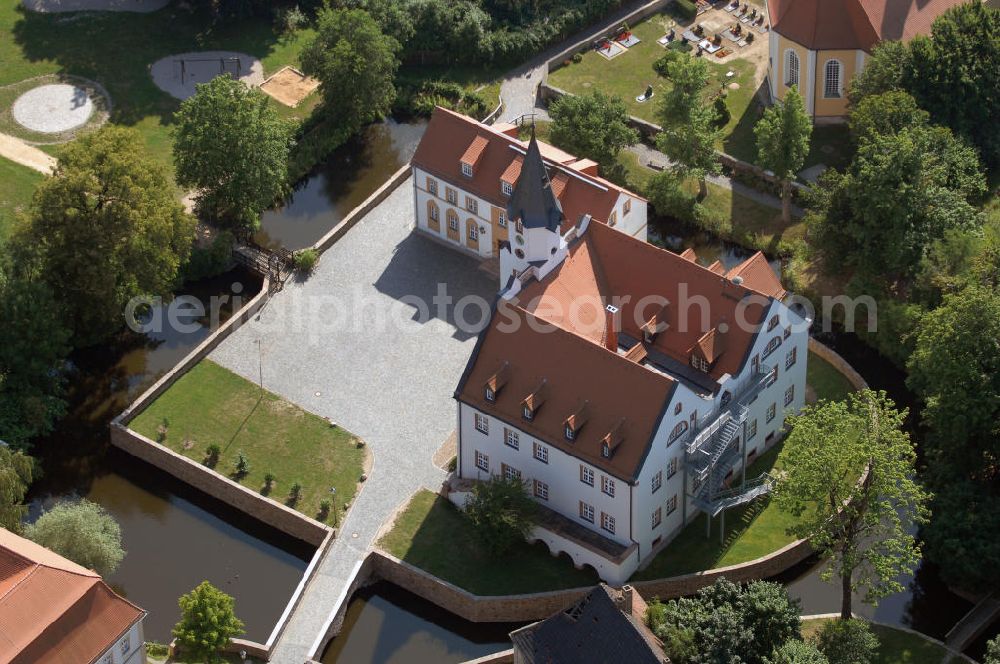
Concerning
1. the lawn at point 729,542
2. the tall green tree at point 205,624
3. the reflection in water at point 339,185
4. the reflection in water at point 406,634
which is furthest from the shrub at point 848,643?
the reflection in water at point 339,185

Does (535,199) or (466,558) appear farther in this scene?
(535,199)

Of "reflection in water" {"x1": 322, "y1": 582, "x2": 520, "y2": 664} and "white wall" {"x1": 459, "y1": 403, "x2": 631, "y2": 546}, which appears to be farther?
"white wall" {"x1": 459, "y1": 403, "x2": 631, "y2": 546}

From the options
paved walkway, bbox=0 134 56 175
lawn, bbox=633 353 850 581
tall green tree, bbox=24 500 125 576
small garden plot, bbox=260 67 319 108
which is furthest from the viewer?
small garden plot, bbox=260 67 319 108

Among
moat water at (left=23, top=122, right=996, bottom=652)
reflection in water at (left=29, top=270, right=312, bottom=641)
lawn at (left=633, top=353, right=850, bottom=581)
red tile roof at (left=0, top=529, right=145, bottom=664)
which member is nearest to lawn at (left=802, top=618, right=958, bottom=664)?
moat water at (left=23, top=122, right=996, bottom=652)

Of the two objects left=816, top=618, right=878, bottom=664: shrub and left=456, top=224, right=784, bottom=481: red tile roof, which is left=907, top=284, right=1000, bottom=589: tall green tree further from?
left=456, top=224, right=784, bottom=481: red tile roof

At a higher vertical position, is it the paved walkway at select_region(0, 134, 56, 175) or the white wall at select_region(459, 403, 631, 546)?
the white wall at select_region(459, 403, 631, 546)

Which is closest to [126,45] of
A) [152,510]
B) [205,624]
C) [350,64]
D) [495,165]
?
[350,64]

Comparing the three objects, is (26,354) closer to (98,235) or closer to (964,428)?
(98,235)
